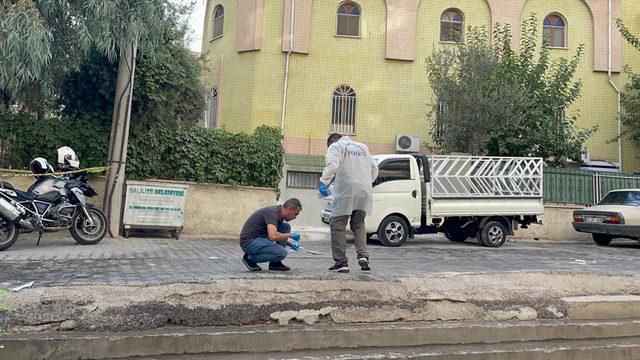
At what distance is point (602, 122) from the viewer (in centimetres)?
2109

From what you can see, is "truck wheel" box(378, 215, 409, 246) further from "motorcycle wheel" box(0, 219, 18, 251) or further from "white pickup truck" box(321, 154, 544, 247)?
"motorcycle wheel" box(0, 219, 18, 251)

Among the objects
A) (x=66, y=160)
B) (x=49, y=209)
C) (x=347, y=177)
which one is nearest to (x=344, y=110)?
(x=66, y=160)

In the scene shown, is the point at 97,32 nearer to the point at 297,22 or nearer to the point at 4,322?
the point at 4,322

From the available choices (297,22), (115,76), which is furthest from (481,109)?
(115,76)

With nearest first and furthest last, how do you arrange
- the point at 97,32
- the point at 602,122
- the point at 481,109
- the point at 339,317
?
the point at 339,317, the point at 97,32, the point at 481,109, the point at 602,122

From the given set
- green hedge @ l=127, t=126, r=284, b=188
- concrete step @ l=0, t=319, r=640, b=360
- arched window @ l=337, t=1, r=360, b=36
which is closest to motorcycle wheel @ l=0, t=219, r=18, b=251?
green hedge @ l=127, t=126, r=284, b=188

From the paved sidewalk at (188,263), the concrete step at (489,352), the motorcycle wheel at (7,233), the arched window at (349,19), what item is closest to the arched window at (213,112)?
the arched window at (349,19)

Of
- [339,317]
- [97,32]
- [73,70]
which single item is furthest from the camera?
[73,70]

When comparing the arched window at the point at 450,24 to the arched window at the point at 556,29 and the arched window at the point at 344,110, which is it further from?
the arched window at the point at 344,110

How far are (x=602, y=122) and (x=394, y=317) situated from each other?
20.0 metres

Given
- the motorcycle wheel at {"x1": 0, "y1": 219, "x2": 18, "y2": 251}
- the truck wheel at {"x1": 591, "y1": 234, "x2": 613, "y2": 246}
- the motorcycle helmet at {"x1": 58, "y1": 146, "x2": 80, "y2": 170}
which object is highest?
the motorcycle helmet at {"x1": 58, "y1": 146, "x2": 80, "y2": 170}

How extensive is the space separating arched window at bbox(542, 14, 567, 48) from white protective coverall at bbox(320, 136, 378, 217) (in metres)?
18.8

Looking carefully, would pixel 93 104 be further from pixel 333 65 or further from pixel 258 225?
pixel 333 65

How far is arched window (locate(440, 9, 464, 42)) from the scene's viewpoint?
67.3ft
